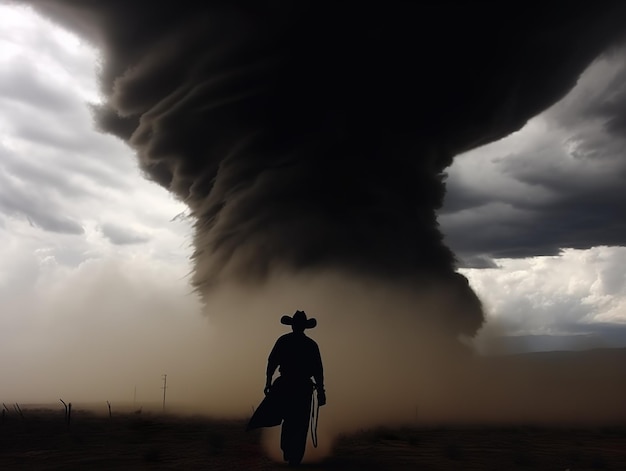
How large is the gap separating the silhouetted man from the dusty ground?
2.85 ft

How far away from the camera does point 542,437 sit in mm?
23375

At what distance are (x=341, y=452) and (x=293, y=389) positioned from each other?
17.6 ft

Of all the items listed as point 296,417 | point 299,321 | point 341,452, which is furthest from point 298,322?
point 341,452

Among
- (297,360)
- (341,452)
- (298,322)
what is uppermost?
(298,322)

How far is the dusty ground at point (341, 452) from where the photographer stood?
13945mm

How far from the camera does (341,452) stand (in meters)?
16.2

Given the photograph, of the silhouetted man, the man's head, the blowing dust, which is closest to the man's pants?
the silhouetted man

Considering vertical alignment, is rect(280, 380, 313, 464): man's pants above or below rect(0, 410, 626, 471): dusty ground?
above

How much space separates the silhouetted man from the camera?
39.0 feet

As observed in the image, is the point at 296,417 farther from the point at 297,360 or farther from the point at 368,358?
the point at 368,358

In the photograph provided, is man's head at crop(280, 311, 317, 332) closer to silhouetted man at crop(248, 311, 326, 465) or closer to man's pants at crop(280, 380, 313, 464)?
silhouetted man at crop(248, 311, 326, 465)

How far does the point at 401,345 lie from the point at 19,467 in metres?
48.1

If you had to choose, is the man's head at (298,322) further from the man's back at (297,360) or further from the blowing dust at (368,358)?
the blowing dust at (368,358)

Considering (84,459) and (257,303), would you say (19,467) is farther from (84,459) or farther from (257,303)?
(257,303)
